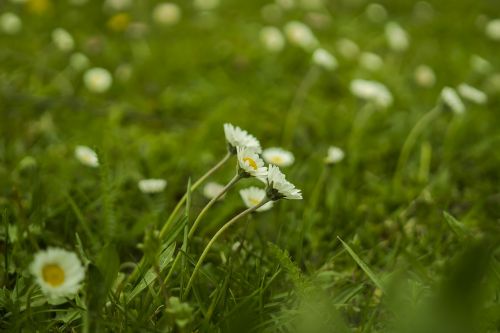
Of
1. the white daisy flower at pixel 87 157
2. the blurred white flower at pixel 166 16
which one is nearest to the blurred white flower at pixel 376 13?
the blurred white flower at pixel 166 16

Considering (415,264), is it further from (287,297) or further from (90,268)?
(90,268)

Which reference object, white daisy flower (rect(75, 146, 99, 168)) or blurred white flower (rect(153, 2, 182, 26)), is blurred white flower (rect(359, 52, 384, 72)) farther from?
white daisy flower (rect(75, 146, 99, 168))

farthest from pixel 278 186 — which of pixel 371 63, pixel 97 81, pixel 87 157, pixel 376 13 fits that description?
pixel 376 13

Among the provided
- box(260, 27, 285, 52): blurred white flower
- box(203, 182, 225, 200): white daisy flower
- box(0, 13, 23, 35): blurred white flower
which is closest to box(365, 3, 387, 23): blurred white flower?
box(260, 27, 285, 52): blurred white flower

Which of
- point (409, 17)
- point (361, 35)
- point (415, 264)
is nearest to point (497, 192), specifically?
point (415, 264)

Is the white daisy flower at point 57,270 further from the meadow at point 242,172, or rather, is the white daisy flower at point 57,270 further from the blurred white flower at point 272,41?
the blurred white flower at point 272,41

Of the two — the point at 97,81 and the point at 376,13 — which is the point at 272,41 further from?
the point at 376,13
